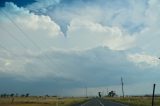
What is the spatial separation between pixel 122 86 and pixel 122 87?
1.76 feet

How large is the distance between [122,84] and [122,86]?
2001mm

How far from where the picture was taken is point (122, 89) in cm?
13725

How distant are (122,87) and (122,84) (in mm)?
2493

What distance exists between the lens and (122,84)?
139625mm

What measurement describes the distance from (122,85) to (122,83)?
1.67 m

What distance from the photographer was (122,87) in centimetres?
13738

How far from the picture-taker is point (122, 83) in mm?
140125

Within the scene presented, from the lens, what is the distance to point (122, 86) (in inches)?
5423

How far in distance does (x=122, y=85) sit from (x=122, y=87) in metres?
1.45

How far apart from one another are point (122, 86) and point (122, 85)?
0.94 m
